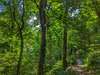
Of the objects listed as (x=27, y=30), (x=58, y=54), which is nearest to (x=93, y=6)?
(x=27, y=30)

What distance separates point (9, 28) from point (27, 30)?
1923 millimetres

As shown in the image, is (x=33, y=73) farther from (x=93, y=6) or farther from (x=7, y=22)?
(x=93, y=6)

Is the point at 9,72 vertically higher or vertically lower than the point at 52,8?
lower

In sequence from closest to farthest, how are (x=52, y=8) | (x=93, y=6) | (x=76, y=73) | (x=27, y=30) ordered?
(x=93, y=6), (x=76, y=73), (x=52, y=8), (x=27, y=30)

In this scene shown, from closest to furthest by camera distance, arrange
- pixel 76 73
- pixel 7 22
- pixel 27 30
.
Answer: pixel 76 73, pixel 7 22, pixel 27 30

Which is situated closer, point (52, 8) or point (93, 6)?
point (93, 6)

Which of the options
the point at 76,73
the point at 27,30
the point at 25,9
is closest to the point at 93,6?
the point at 76,73

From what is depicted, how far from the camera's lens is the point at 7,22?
70.9 ft

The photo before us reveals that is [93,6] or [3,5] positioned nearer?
[93,6]

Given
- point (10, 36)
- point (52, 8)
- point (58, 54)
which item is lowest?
point (58, 54)

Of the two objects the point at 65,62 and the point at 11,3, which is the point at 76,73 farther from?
the point at 11,3

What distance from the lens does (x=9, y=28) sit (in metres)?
21.7

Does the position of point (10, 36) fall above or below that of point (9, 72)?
above

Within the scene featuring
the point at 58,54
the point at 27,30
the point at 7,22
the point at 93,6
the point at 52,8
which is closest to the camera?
the point at 93,6
